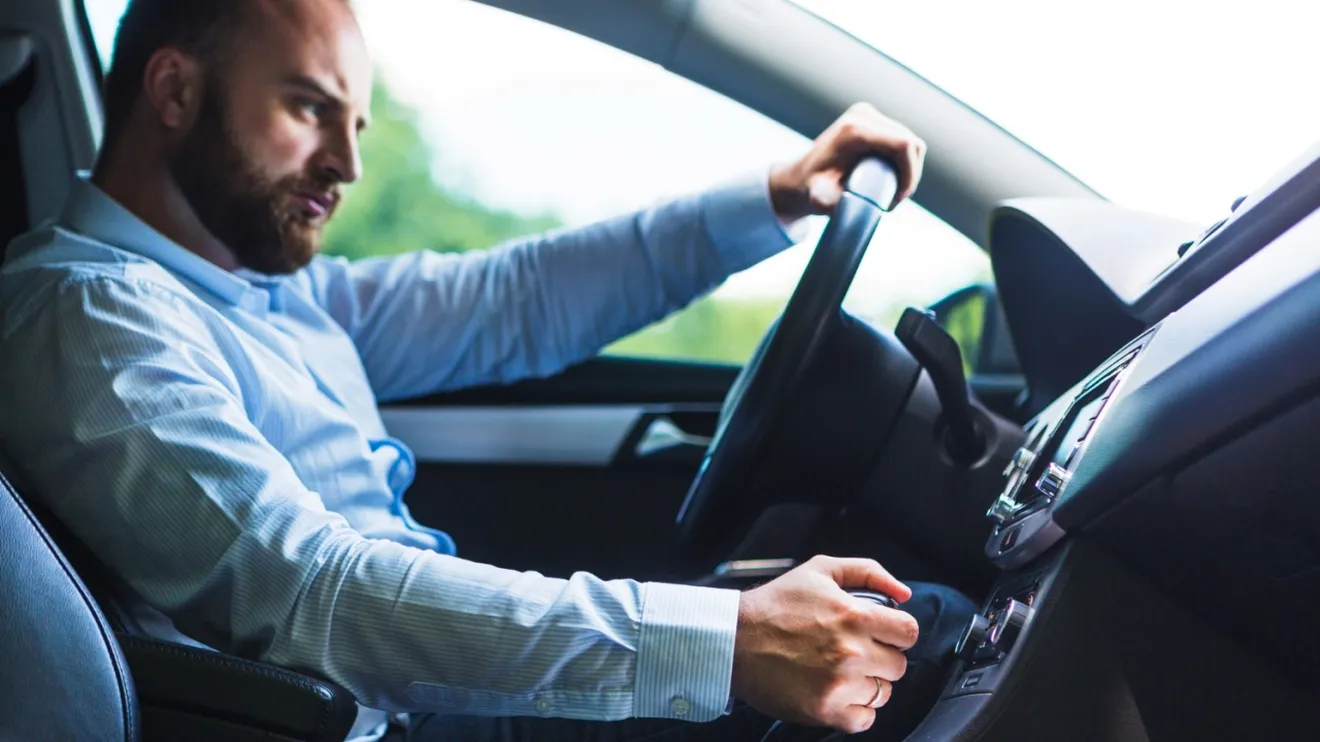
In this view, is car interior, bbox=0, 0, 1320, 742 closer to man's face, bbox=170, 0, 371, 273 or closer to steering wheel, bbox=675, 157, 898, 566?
steering wheel, bbox=675, 157, 898, 566

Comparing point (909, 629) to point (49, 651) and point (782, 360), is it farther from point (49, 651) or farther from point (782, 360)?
point (49, 651)

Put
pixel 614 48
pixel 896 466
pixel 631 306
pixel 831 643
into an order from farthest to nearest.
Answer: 1. pixel 631 306
2. pixel 614 48
3. pixel 896 466
4. pixel 831 643

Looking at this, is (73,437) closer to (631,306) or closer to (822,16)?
(631,306)

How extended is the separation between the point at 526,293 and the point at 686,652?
0.84 meters

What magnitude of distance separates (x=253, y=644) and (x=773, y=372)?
49cm

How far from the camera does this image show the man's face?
48.3 inches

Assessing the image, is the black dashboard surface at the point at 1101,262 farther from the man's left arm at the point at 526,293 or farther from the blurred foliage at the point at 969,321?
the man's left arm at the point at 526,293

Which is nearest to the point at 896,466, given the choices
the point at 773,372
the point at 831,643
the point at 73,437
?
the point at 773,372

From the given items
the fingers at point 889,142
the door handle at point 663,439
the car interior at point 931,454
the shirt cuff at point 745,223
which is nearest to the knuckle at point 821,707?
the car interior at point 931,454

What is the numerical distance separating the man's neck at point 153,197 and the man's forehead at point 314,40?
0.17 m

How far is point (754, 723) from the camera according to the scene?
40.9 inches

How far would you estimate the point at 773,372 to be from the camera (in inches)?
42.1

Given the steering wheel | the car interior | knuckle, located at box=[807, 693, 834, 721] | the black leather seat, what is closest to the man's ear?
the car interior

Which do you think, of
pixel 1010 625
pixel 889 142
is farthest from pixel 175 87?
pixel 1010 625
